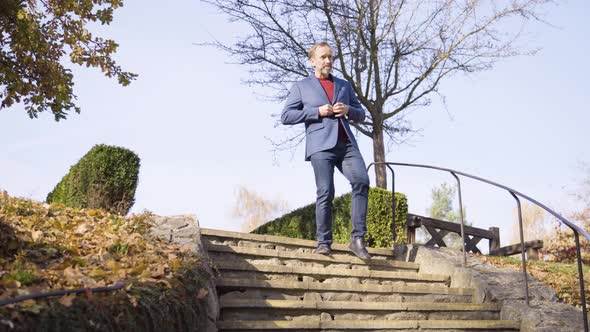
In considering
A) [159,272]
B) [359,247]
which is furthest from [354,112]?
[159,272]

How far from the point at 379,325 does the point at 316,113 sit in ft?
7.12

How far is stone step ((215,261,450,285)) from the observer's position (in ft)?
21.7

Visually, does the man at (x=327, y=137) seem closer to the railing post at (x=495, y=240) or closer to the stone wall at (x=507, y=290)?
the stone wall at (x=507, y=290)

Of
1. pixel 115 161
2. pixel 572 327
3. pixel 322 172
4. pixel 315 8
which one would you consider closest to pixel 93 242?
pixel 322 172

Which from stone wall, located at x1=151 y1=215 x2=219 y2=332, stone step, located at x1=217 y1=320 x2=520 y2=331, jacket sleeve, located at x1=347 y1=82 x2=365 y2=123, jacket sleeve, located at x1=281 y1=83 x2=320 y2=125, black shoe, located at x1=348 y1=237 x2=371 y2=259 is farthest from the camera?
black shoe, located at x1=348 y1=237 x2=371 y2=259

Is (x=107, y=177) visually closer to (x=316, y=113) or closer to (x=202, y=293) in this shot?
(x=316, y=113)

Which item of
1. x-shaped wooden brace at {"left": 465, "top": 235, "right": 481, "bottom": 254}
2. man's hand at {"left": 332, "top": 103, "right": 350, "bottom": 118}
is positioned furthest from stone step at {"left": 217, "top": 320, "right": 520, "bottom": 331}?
x-shaped wooden brace at {"left": 465, "top": 235, "right": 481, "bottom": 254}

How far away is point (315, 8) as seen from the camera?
15.8 metres

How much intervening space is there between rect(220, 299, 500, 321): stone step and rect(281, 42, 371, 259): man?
884mm

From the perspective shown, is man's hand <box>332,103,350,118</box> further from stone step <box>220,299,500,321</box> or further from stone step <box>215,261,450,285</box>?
stone step <box>220,299,500,321</box>

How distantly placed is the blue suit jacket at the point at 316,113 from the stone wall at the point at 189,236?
4.65 feet

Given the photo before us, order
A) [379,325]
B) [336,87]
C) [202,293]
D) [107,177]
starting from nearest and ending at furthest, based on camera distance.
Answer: [202,293]
[379,325]
[336,87]
[107,177]

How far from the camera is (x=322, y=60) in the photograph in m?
7.17

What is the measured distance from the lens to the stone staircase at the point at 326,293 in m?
5.99
